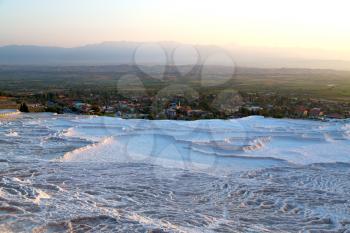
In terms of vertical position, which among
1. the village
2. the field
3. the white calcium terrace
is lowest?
the field

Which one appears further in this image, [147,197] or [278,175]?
[278,175]

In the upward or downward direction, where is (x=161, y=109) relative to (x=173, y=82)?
upward

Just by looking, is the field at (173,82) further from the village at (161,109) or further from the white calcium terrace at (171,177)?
the white calcium terrace at (171,177)

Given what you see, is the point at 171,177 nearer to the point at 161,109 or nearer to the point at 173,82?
the point at 161,109

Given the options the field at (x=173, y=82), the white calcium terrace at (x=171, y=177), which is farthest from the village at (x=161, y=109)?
the field at (x=173, y=82)

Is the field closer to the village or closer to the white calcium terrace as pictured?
the village

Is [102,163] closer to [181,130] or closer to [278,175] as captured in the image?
[278,175]

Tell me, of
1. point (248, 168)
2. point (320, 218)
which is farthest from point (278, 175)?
point (320, 218)

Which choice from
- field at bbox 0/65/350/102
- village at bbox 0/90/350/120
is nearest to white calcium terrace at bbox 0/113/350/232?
village at bbox 0/90/350/120

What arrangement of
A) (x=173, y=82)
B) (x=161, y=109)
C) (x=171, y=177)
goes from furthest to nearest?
1. (x=173, y=82)
2. (x=161, y=109)
3. (x=171, y=177)

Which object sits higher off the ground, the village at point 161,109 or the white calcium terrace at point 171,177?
the white calcium terrace at point 171,177

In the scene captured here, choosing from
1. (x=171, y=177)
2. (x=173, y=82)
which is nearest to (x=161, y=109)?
(x=171, y=177)
